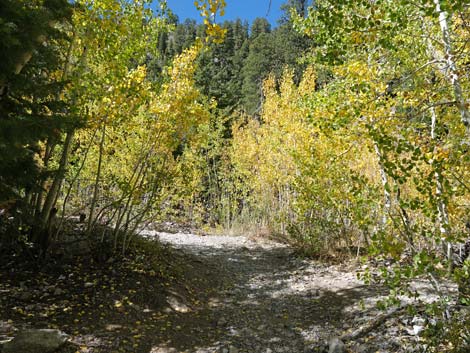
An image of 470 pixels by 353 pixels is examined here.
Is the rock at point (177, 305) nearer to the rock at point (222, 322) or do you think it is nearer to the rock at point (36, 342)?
the rock at point (222, 322)

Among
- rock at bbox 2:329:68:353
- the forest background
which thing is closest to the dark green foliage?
the forest background

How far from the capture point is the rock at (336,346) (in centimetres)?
339

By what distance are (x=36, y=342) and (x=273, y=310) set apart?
294cm

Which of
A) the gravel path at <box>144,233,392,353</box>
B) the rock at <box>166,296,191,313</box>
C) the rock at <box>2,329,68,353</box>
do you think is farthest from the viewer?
the rock at <box>166,296,191,313</box>

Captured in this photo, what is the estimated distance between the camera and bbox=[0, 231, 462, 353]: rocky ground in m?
3.54

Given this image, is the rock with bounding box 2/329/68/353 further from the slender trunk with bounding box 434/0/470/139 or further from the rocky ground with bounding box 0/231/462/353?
the slender trunk with bounding box 434/0/470/139

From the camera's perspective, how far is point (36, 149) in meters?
4.71

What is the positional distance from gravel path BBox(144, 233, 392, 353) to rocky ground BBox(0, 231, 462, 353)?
0.01 meters

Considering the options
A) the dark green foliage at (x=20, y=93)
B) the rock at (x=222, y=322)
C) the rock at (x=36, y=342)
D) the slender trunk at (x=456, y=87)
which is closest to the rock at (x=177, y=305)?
the rock at (x=222, y=322)

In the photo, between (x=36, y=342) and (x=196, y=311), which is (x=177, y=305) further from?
(x=36, y=342)

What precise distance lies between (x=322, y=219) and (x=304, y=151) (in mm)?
1490

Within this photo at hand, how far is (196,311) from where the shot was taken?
4.66 m

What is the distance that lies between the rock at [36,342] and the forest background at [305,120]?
1257 millimetres

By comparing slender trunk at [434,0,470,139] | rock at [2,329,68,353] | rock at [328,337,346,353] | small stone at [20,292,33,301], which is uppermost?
slender trunk at [434,0,470,139]
